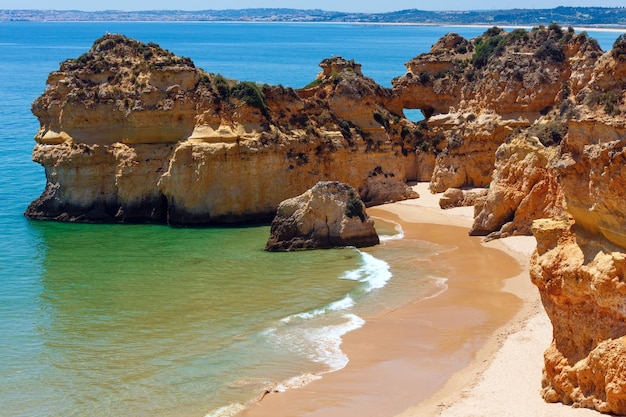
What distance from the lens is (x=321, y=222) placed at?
1444 inches

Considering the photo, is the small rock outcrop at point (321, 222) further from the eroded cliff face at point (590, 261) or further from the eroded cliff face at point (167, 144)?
the eroded cliff face at point (590, 261)

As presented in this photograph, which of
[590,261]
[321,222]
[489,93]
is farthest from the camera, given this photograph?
[489,93]

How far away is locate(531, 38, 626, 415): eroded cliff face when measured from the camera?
58.0 ft

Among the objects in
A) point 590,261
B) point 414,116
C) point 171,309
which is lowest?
point 171,309

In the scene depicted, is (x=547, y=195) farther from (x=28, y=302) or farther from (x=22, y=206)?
(x=22, y=206)

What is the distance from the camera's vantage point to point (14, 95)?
86.7 meters

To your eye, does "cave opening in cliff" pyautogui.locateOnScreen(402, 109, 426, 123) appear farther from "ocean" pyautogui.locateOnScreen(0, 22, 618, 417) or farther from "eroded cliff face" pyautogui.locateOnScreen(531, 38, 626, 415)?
"eroded cliff face" pyautogui.locateOnScreen(531, 38, 626, 415)

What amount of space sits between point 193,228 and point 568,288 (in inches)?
964

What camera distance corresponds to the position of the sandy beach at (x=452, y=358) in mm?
20828

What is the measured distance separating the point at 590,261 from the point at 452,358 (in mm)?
6658

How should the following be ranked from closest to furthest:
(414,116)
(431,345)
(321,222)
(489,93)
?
(431,345) < (321,222) < (489,93) < (414,116)

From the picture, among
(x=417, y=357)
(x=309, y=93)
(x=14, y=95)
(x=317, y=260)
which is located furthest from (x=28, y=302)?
(x=14, y=95)

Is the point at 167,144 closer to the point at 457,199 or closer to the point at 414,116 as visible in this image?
the point at 457,199

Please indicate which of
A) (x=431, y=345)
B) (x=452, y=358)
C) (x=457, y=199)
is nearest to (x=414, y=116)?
(x=457, y=199)
